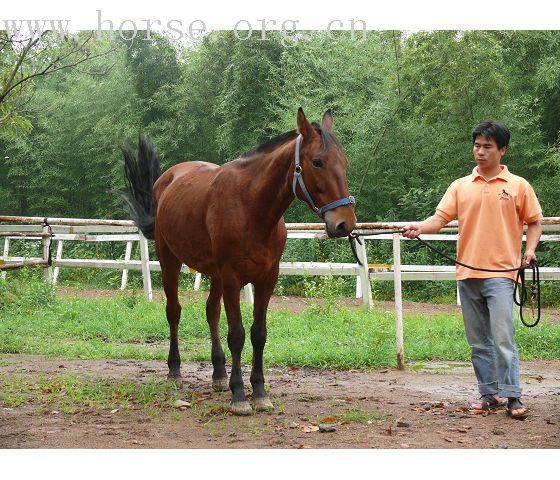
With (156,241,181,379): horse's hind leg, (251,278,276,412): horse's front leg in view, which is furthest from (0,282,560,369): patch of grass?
(251,278,276,412): horse's front leg

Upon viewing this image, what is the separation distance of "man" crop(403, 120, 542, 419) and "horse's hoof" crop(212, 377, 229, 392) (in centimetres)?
184

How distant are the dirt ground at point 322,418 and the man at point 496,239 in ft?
1.16

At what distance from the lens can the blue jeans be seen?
13.6 ft

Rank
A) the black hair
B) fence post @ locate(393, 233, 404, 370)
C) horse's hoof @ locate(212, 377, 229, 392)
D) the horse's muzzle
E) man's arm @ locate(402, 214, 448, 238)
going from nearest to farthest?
1. the horse's muzzle
2. the black hair
3. man's arm @ locate(402, 214, 448, 238)
4. horse's hoof @ locate(212, 377, 229, 392)
5. fence post @ locate(393, 233, 404, 370)

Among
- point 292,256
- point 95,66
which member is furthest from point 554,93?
point 95,66

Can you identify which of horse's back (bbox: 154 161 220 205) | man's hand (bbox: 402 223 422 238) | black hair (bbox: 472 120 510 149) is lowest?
man's hand (bbox: 402 223 422 238)

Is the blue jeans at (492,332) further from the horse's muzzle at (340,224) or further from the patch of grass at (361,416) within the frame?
the horse's muzzle at (340,224)

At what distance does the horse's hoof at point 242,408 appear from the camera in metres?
4.33

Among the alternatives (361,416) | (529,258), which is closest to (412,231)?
(529,258)

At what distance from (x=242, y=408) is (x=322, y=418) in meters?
0.51

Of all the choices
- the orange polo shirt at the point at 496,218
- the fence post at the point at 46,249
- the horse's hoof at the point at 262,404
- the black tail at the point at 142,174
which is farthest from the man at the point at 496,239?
the fence post at the point at 46,249

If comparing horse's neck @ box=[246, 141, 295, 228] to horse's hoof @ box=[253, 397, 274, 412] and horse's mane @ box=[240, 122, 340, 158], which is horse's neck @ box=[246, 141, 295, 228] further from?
horse's hoof @ box=[253, 397, 274, 412]

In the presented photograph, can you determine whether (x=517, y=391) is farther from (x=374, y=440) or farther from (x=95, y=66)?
(x=95, y=66)

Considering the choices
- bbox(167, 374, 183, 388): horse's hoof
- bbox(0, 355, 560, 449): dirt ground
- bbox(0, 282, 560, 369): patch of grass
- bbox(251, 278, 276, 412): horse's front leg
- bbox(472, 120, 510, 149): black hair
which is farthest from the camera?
bbox(0, 282, 560, 369): patch of grass
